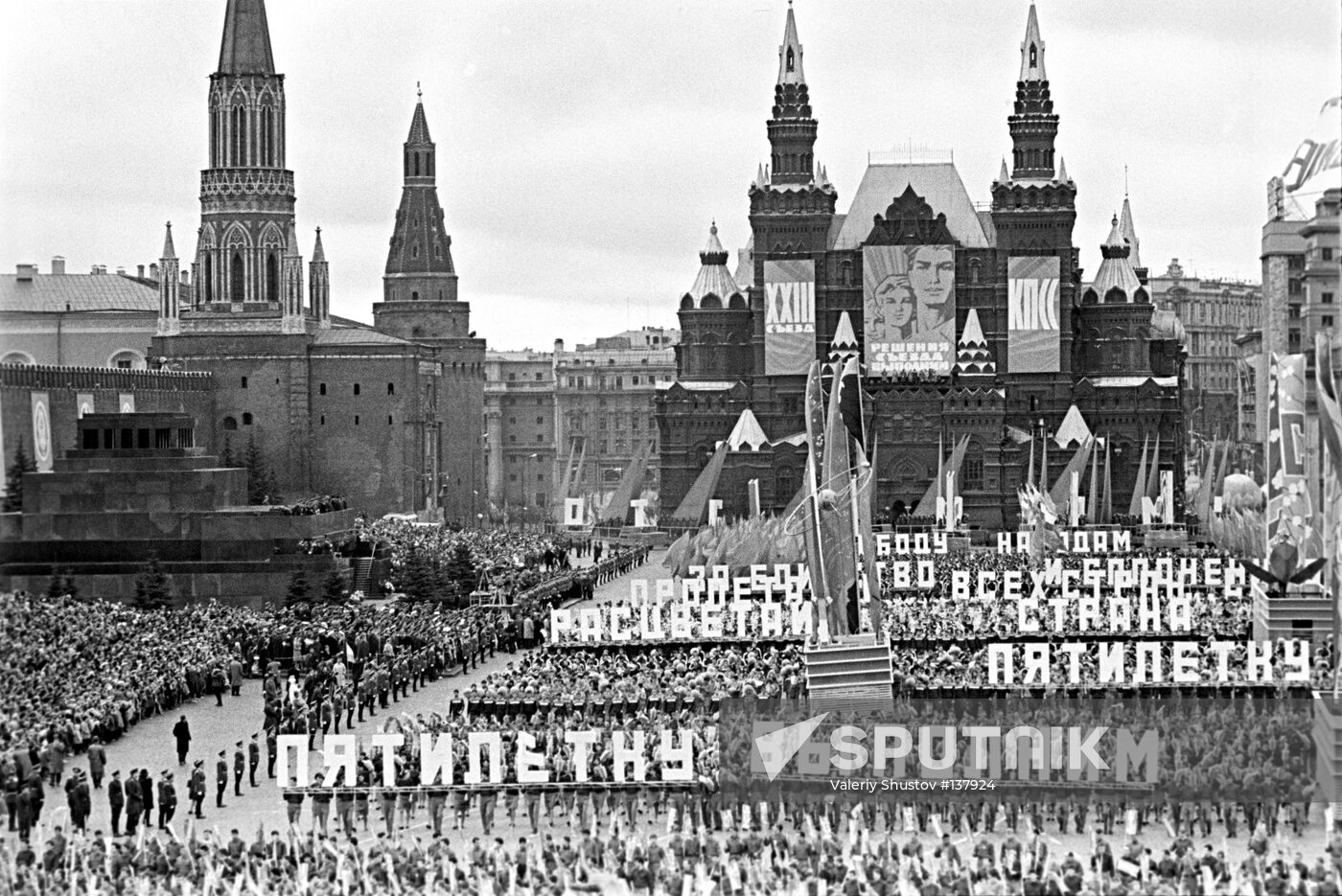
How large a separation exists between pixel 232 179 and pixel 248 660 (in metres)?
62.0

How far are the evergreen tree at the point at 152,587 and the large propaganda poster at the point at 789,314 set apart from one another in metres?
50.9

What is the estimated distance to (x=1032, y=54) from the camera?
A: 119125 millimetres

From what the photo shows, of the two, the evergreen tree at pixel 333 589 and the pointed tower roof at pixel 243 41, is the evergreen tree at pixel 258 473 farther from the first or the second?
the evergreen tree at pixel 333 589

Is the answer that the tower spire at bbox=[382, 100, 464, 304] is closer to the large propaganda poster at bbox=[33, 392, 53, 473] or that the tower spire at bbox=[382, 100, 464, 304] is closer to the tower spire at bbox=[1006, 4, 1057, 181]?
the tower spire at bbox=[1006, 4, 1057, 181]

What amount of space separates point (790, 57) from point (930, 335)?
15652mm

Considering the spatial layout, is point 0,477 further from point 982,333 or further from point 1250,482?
point 982,333

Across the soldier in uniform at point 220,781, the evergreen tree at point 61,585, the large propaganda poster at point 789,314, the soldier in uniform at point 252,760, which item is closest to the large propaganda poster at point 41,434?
the evergreen tree at point 61,585

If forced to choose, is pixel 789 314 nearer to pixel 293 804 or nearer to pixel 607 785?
pixel 607 785

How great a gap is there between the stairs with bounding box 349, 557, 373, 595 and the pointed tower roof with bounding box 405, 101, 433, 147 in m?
56.8

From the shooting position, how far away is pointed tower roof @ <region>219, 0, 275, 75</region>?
376 feet

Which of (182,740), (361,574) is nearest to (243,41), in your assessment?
(361,574)

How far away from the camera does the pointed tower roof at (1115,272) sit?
11925 cm

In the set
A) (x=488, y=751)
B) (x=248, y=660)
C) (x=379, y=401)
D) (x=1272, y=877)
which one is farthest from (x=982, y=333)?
(x=1272, y=877)

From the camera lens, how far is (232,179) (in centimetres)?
11612
